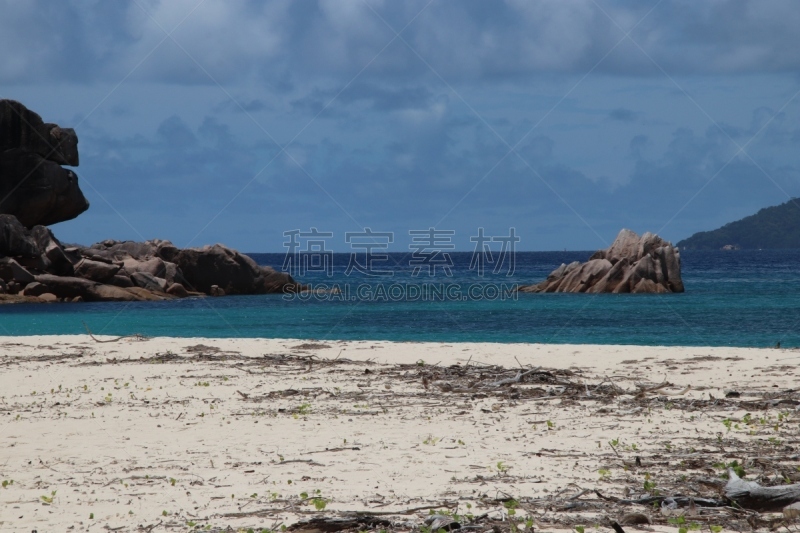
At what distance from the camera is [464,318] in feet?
127

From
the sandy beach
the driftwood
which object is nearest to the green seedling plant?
the sandy beach

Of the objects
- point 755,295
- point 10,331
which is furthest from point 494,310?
point 10,331

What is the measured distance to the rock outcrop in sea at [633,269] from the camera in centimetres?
5166

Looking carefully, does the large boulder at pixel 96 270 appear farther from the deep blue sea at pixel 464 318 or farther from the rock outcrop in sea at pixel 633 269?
the rock outcrop in sea at pixel 633 269

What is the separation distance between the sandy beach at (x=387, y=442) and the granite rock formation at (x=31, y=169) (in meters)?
43.8

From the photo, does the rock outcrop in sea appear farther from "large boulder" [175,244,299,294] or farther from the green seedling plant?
the green seedling plant

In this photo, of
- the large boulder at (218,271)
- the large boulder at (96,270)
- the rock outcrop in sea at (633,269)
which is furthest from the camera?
the large boulder at (218,271)

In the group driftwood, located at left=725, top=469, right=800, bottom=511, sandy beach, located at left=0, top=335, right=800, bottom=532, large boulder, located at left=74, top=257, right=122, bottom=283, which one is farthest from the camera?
large boulder, located at left=74, top=257, right=122, bottom=283

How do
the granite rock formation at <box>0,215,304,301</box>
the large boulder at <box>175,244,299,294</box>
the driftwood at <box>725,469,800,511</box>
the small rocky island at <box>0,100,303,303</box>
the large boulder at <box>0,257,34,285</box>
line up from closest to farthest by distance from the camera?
the driftwood at <box>725,469,800,511</box>
the large boulder at <box>0,257,34,285</box>
the granite rock formation at <box>0,215,304,301</box>
the small rocky island at <box>0,100,303,303</box>
the large boulder at <box>175,244,299,294</box>

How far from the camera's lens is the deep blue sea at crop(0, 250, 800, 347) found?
30.8 metres

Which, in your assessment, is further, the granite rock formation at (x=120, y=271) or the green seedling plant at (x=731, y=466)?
the granite rock formation at (x=120, y=271)

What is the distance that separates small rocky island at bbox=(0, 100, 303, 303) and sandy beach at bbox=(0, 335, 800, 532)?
34.4 meters

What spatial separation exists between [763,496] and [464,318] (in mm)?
32022

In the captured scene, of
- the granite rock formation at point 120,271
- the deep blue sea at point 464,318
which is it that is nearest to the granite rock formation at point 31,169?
the granite rock formation at point 120,271
